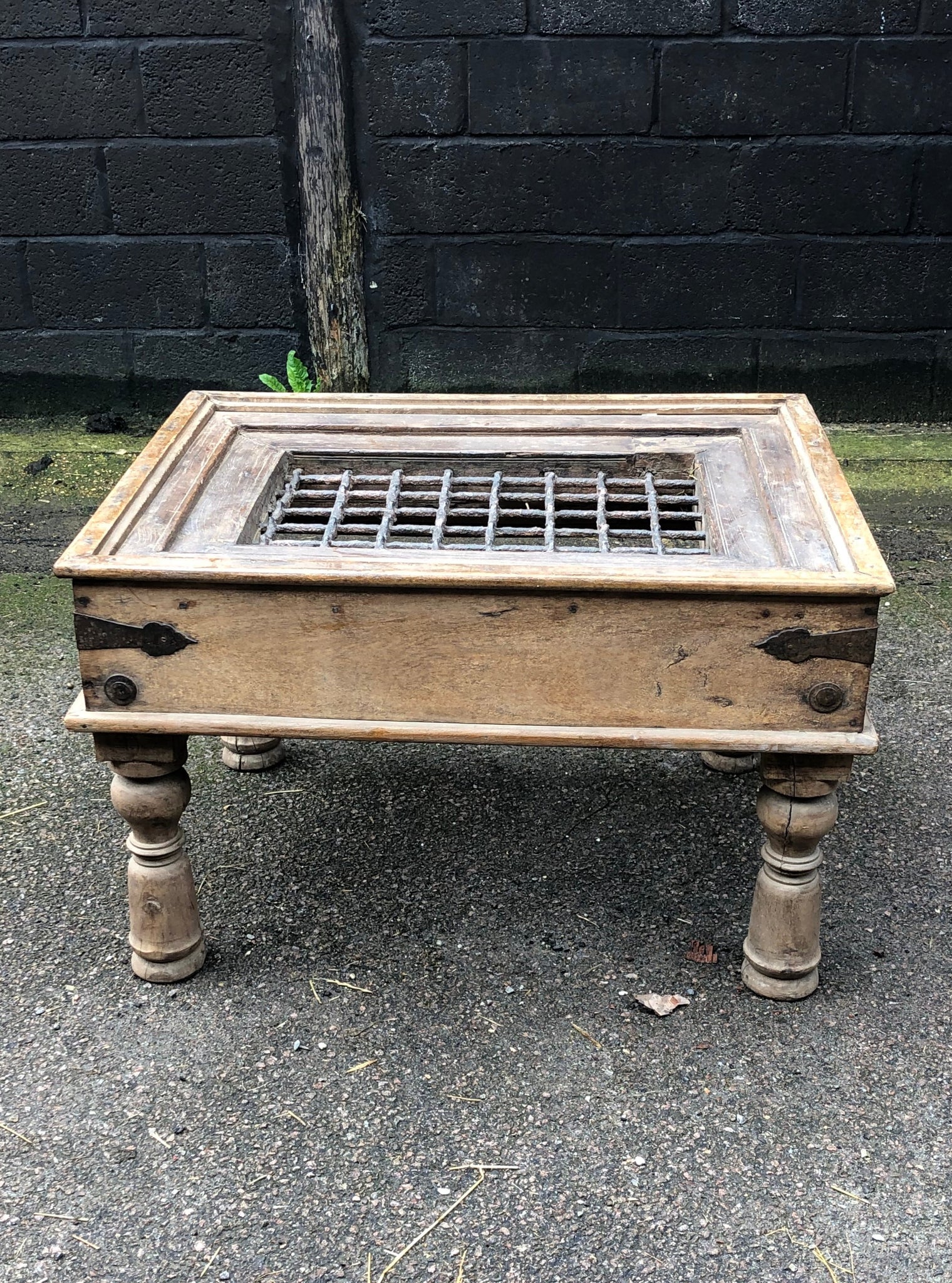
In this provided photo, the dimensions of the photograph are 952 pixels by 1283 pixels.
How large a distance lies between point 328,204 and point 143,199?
85 centimetres

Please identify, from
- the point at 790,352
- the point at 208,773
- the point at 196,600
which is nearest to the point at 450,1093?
the point at 196,600

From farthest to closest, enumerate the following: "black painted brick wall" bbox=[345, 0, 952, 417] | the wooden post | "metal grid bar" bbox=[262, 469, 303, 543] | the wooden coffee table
Answer: "black painted brick wall" bbox=[345, 0, 952, 417]
the wooden post
"metal grid bar" bbox=[262, 469, 303, 543]
the wooden coffee table

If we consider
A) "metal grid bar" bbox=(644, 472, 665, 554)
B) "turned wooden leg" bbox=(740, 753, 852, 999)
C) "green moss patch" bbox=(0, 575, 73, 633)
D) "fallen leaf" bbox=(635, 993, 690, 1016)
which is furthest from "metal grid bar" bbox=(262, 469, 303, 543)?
"green moss patch" bbox=(0, 575, 73, 633)

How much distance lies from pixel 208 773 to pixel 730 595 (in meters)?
1.51

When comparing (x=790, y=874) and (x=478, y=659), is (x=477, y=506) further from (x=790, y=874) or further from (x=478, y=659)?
(x=790, y=874)

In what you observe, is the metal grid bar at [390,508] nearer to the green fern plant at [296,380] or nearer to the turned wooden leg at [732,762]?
the turned wooden leg at [732,762]

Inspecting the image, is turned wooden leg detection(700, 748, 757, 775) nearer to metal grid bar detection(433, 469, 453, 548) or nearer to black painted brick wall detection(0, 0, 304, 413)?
metal grid bar detection(433, 469, 453, 548)

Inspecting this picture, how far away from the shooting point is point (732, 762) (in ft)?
9.60

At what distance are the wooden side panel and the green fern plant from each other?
2.39 m

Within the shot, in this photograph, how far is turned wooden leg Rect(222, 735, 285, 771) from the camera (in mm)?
2947

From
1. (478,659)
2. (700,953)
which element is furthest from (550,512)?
(700,953)

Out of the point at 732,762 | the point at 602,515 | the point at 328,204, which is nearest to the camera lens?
the point at 602,515

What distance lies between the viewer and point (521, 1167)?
75.5 inches

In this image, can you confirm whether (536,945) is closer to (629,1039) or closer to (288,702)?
(629,1039)
